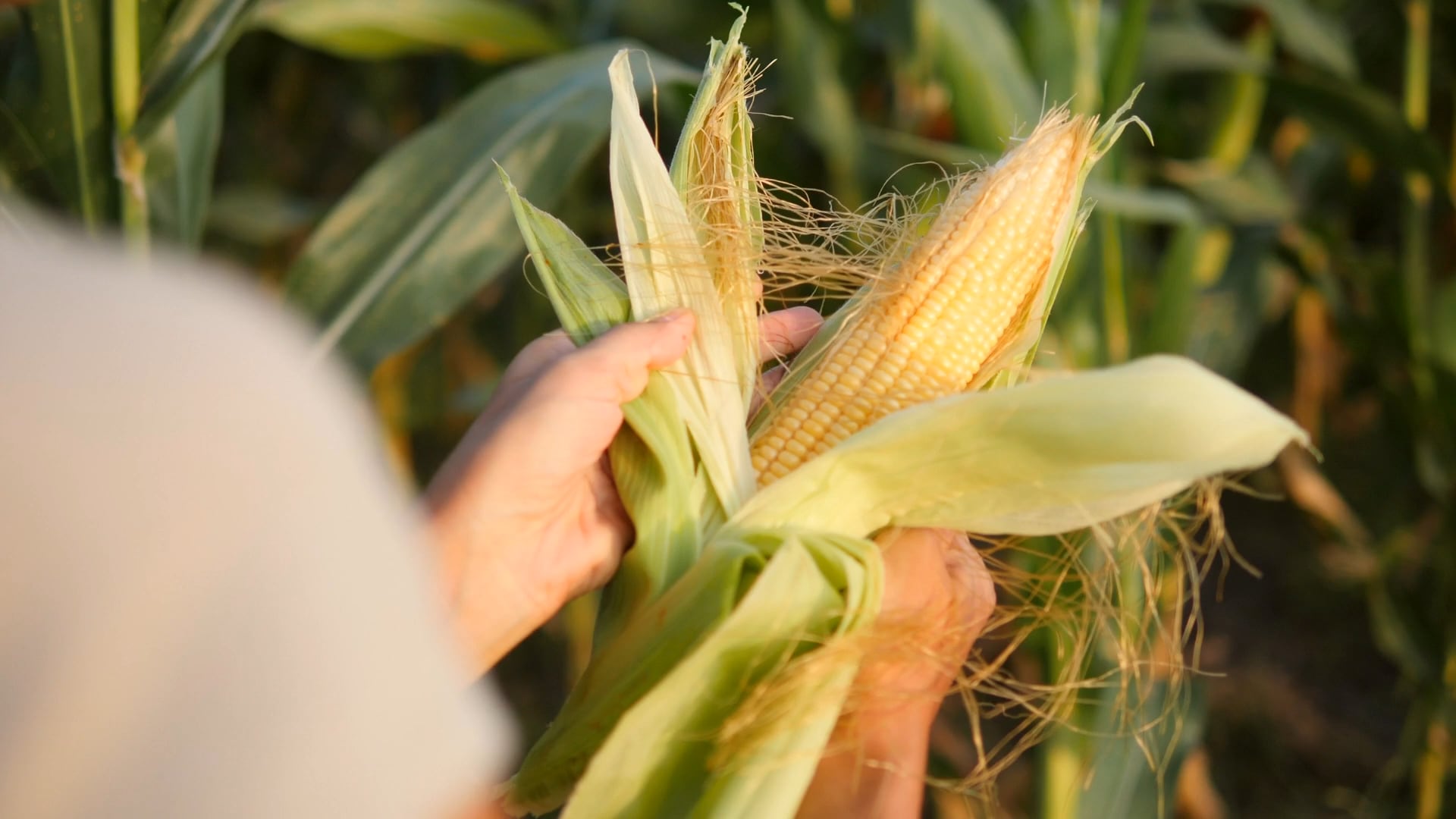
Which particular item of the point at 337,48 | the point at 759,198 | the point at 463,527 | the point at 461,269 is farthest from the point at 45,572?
the point at 337,48

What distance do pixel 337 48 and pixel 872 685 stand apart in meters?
0.90

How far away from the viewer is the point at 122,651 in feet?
0.63

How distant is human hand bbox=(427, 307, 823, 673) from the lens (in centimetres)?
58

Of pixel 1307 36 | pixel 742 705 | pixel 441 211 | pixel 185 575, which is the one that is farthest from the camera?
pixel 1307 36

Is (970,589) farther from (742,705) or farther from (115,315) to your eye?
(115,315)

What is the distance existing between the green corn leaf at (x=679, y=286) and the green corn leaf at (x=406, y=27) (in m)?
0.55

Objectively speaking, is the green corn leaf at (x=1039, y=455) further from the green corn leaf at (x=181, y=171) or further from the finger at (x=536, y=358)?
the green corn leaf at (x=181, y=171)

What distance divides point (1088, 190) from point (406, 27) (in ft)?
2.43

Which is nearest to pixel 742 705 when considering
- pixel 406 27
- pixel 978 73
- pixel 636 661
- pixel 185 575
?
pixel 636 661

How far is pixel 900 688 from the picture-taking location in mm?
643

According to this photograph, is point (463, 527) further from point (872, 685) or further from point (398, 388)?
point (398, 388)

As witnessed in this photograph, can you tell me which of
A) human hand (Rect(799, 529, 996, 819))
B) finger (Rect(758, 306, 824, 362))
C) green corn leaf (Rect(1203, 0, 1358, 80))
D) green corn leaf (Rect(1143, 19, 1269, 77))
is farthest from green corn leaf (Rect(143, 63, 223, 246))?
green corn leaf (Rect(1203, 0, 1358, 80))

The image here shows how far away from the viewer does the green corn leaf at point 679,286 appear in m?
0.68

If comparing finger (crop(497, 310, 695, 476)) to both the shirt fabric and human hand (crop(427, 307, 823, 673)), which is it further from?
the shirt fabric
